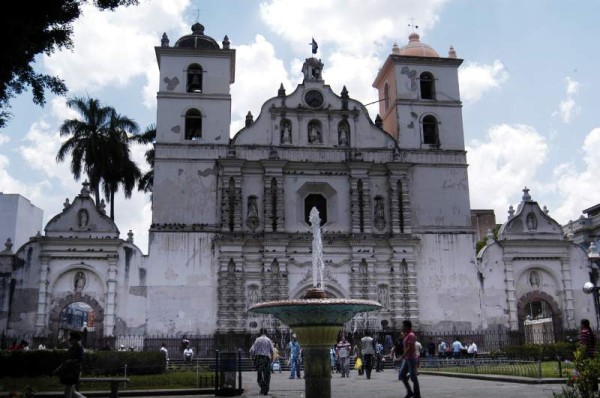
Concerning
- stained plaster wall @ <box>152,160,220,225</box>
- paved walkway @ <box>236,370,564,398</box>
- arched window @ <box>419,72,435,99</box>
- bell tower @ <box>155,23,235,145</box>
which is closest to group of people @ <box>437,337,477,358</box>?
paved walkway @ <box>236,370,564,398</box>

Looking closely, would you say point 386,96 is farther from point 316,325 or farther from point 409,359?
point 316,325

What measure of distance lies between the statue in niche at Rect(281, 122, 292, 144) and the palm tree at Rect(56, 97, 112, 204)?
32.5ft

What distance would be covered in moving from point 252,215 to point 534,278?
1331 centimetres

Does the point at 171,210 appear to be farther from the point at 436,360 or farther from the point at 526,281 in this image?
the point at 526,281

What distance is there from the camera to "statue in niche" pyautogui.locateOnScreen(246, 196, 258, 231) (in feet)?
97.1

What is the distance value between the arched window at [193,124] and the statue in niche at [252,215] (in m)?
4.10

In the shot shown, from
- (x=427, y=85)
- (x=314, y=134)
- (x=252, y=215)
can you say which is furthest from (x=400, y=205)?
(x=427, y=85)

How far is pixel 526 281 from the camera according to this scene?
30969 mm

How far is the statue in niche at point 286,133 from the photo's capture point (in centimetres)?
3086

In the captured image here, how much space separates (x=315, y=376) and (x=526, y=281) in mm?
22003

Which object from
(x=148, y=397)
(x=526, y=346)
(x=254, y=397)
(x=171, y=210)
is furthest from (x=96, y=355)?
(x=526, y=346)

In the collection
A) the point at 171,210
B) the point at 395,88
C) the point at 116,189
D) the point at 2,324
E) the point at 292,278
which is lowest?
the point at 2,324

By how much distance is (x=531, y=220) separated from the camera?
3162 centimetres

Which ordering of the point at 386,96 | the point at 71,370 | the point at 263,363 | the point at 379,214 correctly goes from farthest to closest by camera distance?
the point at 386,96, the point at 379,214, the point at 263,363, the point at 71,370
